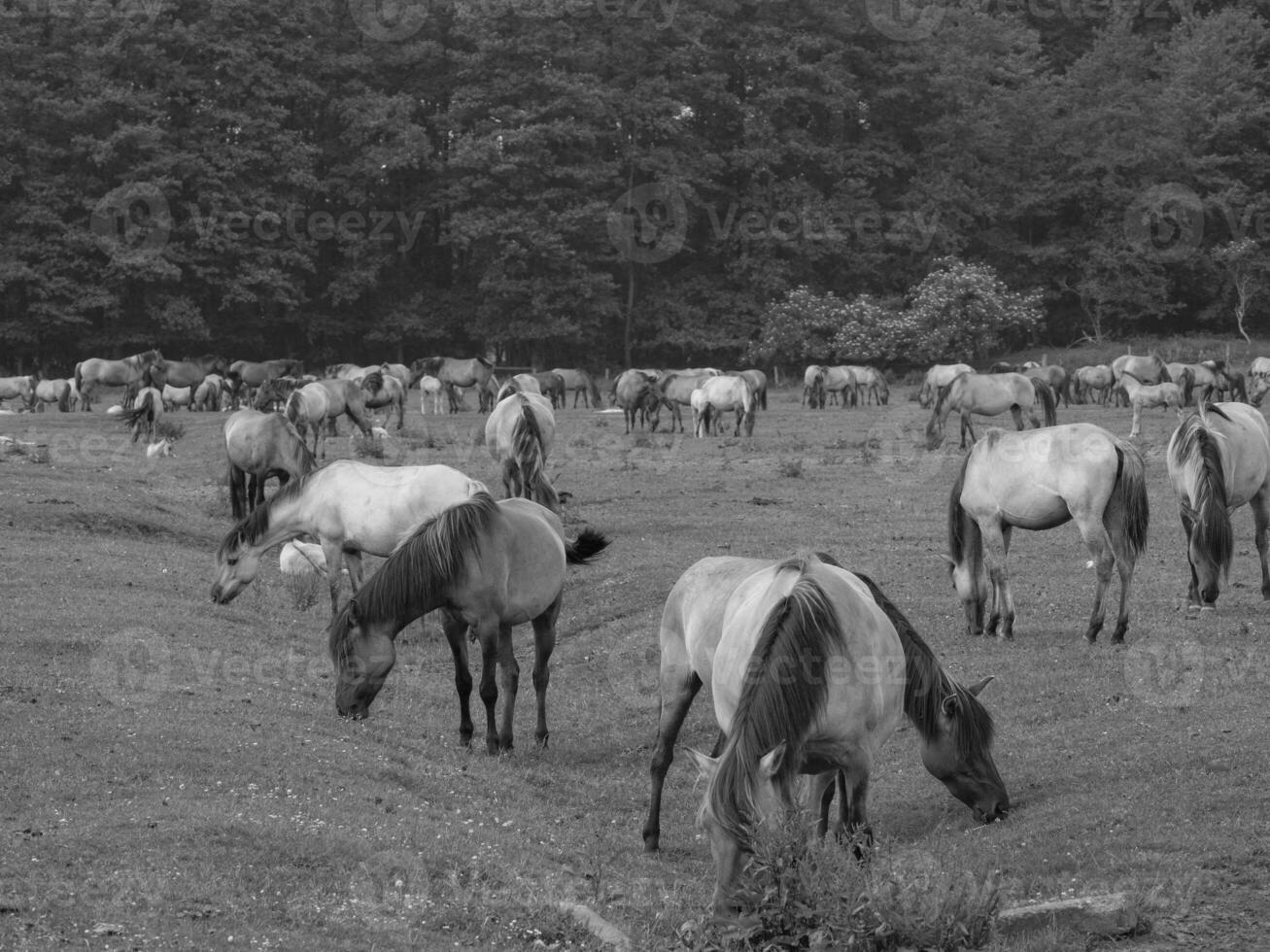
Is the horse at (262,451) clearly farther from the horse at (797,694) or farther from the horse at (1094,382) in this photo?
the horse at (1094,382)

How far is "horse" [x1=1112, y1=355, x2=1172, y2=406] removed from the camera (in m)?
45.8

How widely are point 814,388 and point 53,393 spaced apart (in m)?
22.6

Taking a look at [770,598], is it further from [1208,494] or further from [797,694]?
[1208,494]

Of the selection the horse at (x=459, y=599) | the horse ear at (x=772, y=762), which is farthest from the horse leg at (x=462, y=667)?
the horse ear at (x=772, y=762)

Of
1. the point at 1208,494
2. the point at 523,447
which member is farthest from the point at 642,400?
the point at 1208,494

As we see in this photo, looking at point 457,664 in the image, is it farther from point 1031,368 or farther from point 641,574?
point 1031,368

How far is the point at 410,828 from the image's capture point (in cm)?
884

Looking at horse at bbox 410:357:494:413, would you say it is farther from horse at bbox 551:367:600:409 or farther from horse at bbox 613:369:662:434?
horse at bbox 613:369:662:434

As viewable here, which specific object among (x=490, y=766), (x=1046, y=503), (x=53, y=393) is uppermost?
(x=1046, y=503)

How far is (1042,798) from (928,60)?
6037 cm

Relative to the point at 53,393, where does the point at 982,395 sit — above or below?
above

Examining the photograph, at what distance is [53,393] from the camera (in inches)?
1845

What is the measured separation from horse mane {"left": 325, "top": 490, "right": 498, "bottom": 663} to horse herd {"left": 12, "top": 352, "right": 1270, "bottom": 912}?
0.05 feet

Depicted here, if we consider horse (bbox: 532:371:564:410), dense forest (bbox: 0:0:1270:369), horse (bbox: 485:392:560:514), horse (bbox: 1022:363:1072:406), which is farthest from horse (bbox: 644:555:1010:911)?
dense forest (bbox: 0:0:1270:369)
